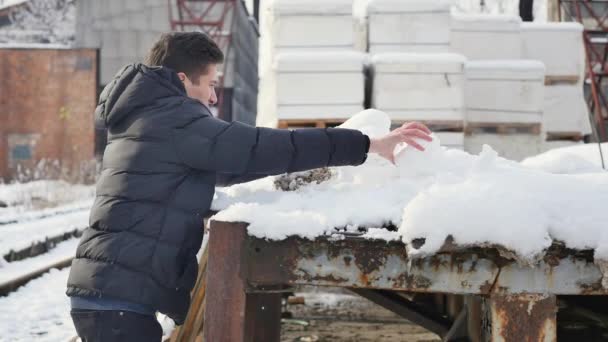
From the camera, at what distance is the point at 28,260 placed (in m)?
7.08

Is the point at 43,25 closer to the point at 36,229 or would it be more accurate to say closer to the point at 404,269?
the point at 36,229

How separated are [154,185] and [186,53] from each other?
45 cm

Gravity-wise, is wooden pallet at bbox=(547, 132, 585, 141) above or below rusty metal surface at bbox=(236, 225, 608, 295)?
above

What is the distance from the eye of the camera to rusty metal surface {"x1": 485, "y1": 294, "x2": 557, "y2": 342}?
1830 millimetres

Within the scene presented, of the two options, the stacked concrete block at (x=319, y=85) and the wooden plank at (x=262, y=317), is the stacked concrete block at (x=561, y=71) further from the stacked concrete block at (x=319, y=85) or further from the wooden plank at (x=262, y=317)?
the wooden plank at (x=262, y=317)

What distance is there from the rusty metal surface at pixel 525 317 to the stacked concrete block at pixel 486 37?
5.82 m

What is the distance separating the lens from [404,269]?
73.3 inches

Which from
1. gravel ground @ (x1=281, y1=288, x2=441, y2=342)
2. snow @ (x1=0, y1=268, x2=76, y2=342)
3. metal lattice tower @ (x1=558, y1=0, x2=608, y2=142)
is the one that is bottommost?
gravel ground @ (x1=281, y1=288, x2=441, y2=342)

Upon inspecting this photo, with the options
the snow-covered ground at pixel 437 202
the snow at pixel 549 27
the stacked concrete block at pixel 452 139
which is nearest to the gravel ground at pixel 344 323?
the stacked concrete block at pixel 452 139

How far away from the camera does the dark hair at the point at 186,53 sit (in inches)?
77.4

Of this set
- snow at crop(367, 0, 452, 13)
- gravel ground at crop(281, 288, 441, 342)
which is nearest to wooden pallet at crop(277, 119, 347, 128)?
snow at crop(367, 0, 452, 13)

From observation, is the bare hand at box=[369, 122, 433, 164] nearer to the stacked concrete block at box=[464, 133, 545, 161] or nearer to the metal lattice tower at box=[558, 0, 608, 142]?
→ the stacked concrete block at box=[464, 133, 545, 161]

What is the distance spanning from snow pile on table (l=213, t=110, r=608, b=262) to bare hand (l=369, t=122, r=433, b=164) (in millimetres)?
46

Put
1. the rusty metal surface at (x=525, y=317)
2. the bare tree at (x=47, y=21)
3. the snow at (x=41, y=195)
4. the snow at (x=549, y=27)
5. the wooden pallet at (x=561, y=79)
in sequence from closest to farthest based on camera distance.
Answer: the rusty metal surface at (x=525, y=317) → the wooden pallet at (x=561, y=79) → the snow at (x=549, y=27) → the snow at (x=41, y=195) → the bare tree at (x=47, y=21)
